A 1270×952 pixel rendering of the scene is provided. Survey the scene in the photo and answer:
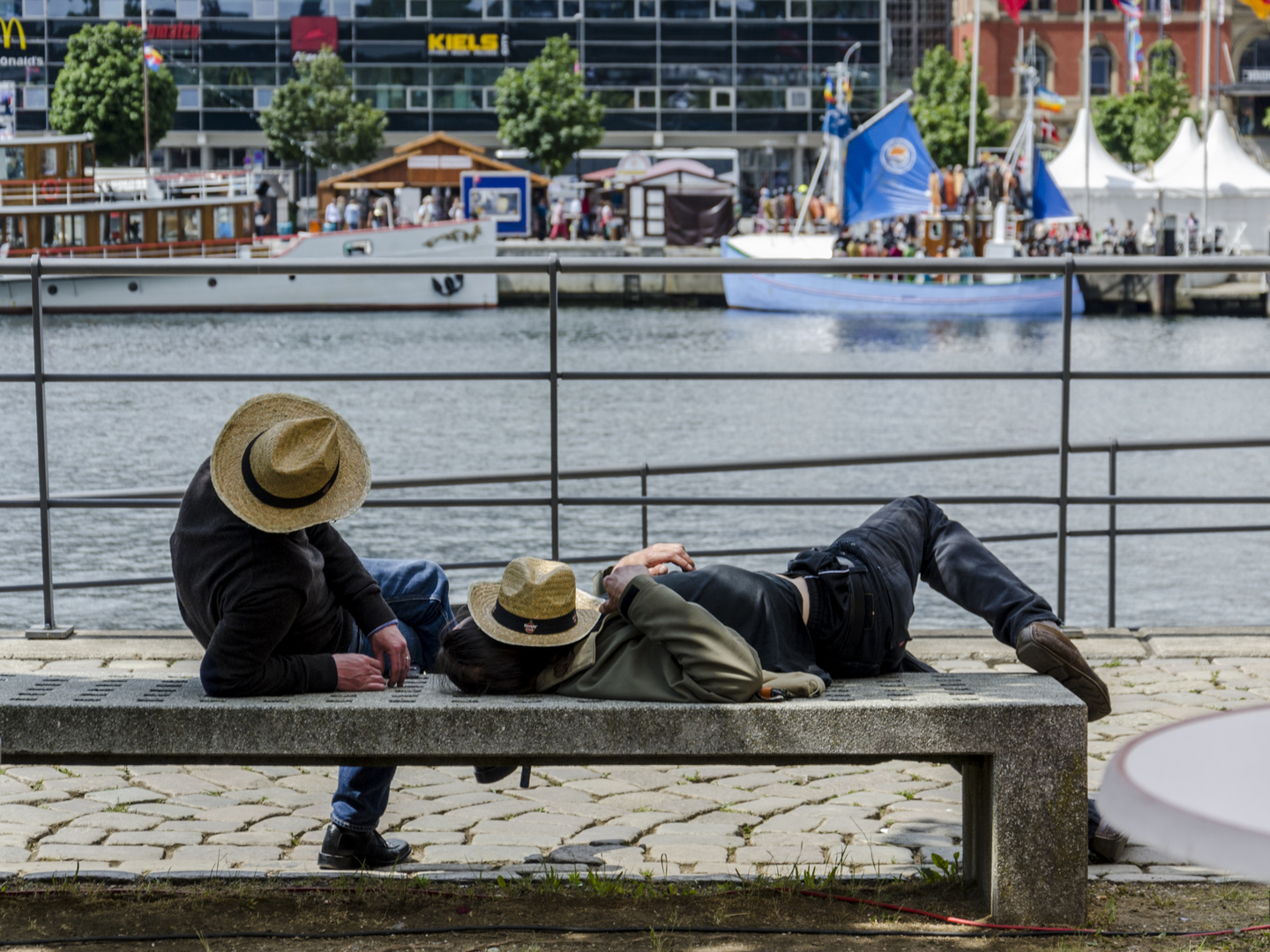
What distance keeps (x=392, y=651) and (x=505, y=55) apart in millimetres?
67629

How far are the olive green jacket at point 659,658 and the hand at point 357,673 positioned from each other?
1.12 ft

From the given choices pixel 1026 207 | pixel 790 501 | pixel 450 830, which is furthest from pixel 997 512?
pixel 1026 207

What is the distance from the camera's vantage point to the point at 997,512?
15.5 m

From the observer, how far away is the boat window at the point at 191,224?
41375 millimetres

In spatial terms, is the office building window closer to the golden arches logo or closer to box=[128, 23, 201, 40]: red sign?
box=[128, 23, 201, 40]: red sign

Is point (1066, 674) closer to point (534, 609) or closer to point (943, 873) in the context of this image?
point (943, 873)

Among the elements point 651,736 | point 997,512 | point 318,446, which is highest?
point 318,446

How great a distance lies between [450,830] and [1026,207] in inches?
1561

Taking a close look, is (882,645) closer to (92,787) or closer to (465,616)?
(465,616)

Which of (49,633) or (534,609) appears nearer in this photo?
(534,609)

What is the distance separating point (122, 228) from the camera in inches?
1586

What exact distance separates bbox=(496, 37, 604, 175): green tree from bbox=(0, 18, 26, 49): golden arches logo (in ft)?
72.1

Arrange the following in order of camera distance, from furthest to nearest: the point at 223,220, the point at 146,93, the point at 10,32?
the point at 10,32, the point at 146,93, the point at 223,220

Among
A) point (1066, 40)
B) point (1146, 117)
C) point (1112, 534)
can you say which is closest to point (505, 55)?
point (1146, 117)
